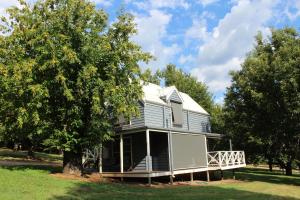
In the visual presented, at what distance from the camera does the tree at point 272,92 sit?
27.4 metres

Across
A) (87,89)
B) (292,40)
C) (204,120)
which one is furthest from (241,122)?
(87,89)

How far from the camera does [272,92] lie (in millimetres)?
28781

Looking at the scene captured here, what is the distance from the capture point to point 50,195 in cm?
1489

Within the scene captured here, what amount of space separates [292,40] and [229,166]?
11598 millimetres

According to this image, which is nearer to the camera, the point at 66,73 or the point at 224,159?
the point at 66,73

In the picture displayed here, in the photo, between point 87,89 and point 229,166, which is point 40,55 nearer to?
point 87,89

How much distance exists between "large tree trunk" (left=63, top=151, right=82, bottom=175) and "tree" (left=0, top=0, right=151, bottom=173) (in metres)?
0.04

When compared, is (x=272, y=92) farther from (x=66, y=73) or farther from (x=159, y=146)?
(x=66, y=73)

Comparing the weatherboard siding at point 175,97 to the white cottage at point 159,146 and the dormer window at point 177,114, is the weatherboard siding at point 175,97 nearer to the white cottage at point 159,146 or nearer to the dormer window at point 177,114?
the white cottage at point 159,146

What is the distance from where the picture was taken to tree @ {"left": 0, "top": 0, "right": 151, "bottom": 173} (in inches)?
788

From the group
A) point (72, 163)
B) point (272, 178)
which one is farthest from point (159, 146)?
point (272, 178)

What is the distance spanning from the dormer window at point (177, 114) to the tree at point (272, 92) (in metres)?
5.10

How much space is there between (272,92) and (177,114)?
7816 mm

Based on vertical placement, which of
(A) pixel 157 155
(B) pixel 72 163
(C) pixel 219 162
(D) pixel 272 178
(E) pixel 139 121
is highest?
(E) pixel 139 121
